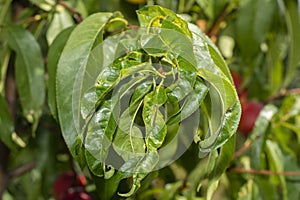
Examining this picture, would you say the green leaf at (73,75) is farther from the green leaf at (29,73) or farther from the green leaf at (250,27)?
the green leaf at (250,27)

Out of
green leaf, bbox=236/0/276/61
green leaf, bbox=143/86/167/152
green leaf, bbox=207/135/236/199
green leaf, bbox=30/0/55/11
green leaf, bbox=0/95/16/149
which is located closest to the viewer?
green leaf, bbox=143/86/167/152

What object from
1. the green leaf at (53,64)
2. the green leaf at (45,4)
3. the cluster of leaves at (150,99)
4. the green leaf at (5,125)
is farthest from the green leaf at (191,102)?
the green leaf at (45,4)

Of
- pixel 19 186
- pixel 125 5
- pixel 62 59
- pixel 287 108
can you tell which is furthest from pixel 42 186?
pixel 62 59

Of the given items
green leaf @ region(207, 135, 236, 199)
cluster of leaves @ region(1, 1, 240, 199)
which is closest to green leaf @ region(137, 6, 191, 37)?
cluster of leaves @ region(1, 1, 240, 199)

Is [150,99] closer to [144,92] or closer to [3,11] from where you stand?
[144,92]

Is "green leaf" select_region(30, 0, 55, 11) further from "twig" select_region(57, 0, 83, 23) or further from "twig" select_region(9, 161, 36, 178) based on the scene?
"twig" select_region(9, 161, 36, 178)
